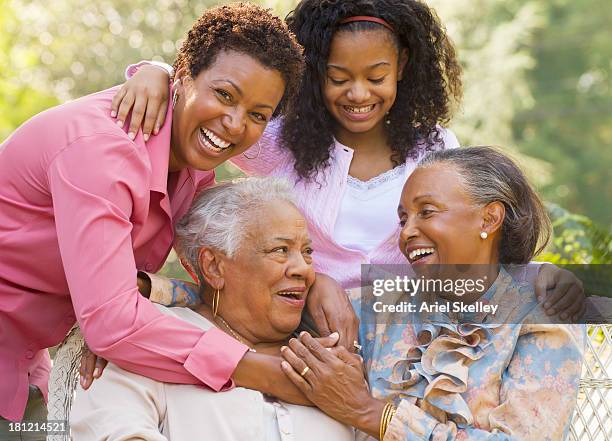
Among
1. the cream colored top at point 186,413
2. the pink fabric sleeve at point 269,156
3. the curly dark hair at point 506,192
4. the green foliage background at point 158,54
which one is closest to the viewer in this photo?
the cream colored top at point 186,413

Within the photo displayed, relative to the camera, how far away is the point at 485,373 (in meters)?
3.20

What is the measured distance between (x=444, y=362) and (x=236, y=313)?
0.75m

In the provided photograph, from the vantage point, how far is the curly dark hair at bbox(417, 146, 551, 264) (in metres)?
3.42

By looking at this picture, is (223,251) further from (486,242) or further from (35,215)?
(486,242)

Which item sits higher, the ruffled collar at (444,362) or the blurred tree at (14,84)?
the blurred tree at (14,84)

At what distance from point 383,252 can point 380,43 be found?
830 mm

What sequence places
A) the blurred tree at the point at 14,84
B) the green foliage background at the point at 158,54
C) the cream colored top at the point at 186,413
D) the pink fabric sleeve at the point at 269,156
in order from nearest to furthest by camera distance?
the cream colored top at the point at 186,413
the pink fabric sleeve at the point at 269,156
the green foliage background at the point at 158,54
the blurred tree at the point at 14,84

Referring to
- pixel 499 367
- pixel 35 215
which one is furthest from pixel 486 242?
pixel 35 215

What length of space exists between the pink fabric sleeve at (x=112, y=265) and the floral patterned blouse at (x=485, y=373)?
65 centimetres

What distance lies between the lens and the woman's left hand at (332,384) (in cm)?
315

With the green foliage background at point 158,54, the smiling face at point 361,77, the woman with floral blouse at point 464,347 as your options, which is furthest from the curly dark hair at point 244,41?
the green foliage background at point 158,54

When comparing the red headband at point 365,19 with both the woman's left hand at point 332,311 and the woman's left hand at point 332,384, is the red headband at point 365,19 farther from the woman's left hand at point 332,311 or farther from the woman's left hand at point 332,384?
the woman's left hand at point 332,384

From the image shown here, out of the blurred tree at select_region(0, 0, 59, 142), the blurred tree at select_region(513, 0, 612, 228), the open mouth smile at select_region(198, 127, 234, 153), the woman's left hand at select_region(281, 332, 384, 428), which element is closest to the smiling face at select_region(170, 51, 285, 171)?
the open mouth smile at select_region(198, 127, 234, 153)

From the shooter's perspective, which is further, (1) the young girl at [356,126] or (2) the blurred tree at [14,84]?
(2) the blurred tree at [14,84]
